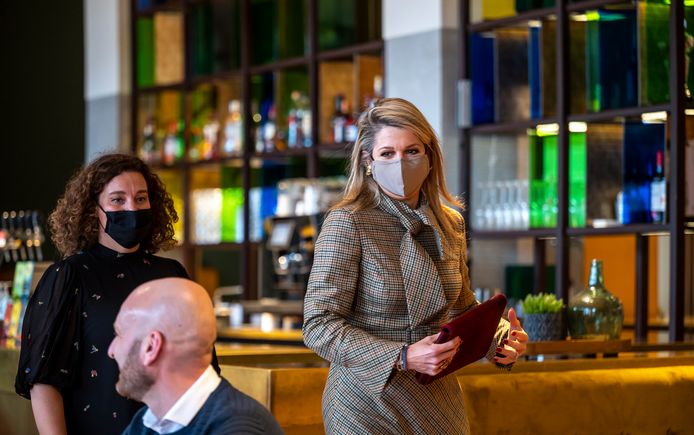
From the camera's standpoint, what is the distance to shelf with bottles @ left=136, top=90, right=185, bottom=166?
7.72 m

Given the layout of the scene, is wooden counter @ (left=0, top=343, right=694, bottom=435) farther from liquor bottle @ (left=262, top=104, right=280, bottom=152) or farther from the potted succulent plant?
liquor bottle @ (left=262, top=104, right=280, bottom=152)

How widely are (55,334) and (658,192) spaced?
3084 mm

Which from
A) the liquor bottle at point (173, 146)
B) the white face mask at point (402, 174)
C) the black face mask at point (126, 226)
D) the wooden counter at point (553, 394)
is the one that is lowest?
the wooden counter at point (553, 394)

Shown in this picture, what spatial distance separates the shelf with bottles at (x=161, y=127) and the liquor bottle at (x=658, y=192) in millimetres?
3589

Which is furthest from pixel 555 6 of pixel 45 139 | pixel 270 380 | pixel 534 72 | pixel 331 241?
pixel 45 139

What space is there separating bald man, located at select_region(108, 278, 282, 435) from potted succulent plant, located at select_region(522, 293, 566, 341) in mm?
2200

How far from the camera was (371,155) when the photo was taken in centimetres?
236

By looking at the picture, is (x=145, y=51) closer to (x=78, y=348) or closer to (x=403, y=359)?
Result: (x=78, y=348)

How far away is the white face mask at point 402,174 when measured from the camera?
7.56 feet

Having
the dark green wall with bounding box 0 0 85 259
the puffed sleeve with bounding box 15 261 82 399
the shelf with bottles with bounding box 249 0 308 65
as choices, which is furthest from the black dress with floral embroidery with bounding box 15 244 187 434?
the dark green wall with bounding box 0 0 85 259

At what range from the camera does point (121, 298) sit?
2512 millimetres

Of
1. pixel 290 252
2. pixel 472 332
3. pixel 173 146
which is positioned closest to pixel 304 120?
pixel 290 252

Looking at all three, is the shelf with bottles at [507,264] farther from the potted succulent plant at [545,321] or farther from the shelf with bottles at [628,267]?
the potted succulent plant at [545,321]

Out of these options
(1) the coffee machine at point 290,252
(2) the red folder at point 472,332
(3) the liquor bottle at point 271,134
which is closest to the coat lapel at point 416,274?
(2) the red folder at point 472,332
